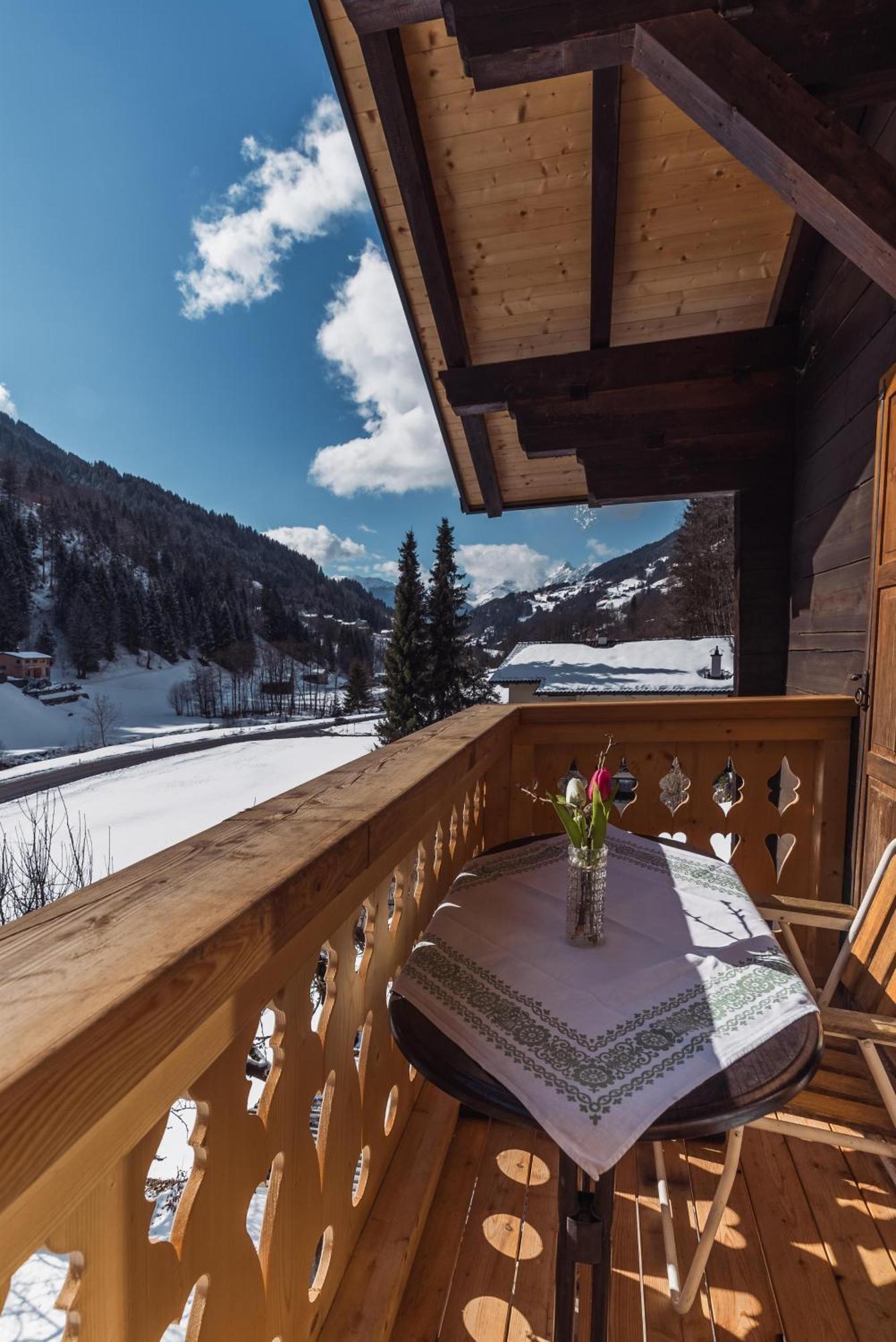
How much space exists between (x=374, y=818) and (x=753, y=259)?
120 inches

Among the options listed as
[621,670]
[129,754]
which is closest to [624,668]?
[621,670]

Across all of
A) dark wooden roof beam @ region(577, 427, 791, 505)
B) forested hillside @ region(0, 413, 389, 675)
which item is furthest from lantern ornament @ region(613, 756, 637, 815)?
forested hillside @ region(0, 413, 389, 675)

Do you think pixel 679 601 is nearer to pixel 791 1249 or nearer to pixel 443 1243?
pixel 791 1249

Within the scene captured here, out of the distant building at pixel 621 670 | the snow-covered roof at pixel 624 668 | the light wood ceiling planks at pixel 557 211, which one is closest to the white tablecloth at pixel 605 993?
the light wood ceiling planks at pixel 557 211

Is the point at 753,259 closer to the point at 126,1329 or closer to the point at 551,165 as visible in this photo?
the point at 551,165

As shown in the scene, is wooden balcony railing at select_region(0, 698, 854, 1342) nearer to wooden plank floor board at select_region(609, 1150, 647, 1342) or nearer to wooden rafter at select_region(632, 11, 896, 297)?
wooden plank floor board at select_region(609, 1150, 647, 1342)

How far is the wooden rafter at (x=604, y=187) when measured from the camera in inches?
85.0

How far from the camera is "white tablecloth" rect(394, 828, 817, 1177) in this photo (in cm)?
75

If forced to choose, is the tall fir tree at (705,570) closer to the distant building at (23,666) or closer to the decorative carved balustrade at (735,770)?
the decorative carved balustrade at (735,770)

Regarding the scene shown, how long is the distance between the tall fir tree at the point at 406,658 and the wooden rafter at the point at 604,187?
21.2 metres

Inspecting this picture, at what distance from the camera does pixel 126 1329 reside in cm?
50

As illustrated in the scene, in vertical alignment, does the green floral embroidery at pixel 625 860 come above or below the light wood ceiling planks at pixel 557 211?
below

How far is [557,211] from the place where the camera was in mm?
2609

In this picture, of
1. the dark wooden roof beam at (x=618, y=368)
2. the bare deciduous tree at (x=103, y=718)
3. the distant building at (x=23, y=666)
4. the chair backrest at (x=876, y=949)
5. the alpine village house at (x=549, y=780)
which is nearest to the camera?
the alpine village house at (x=549, y=780)
